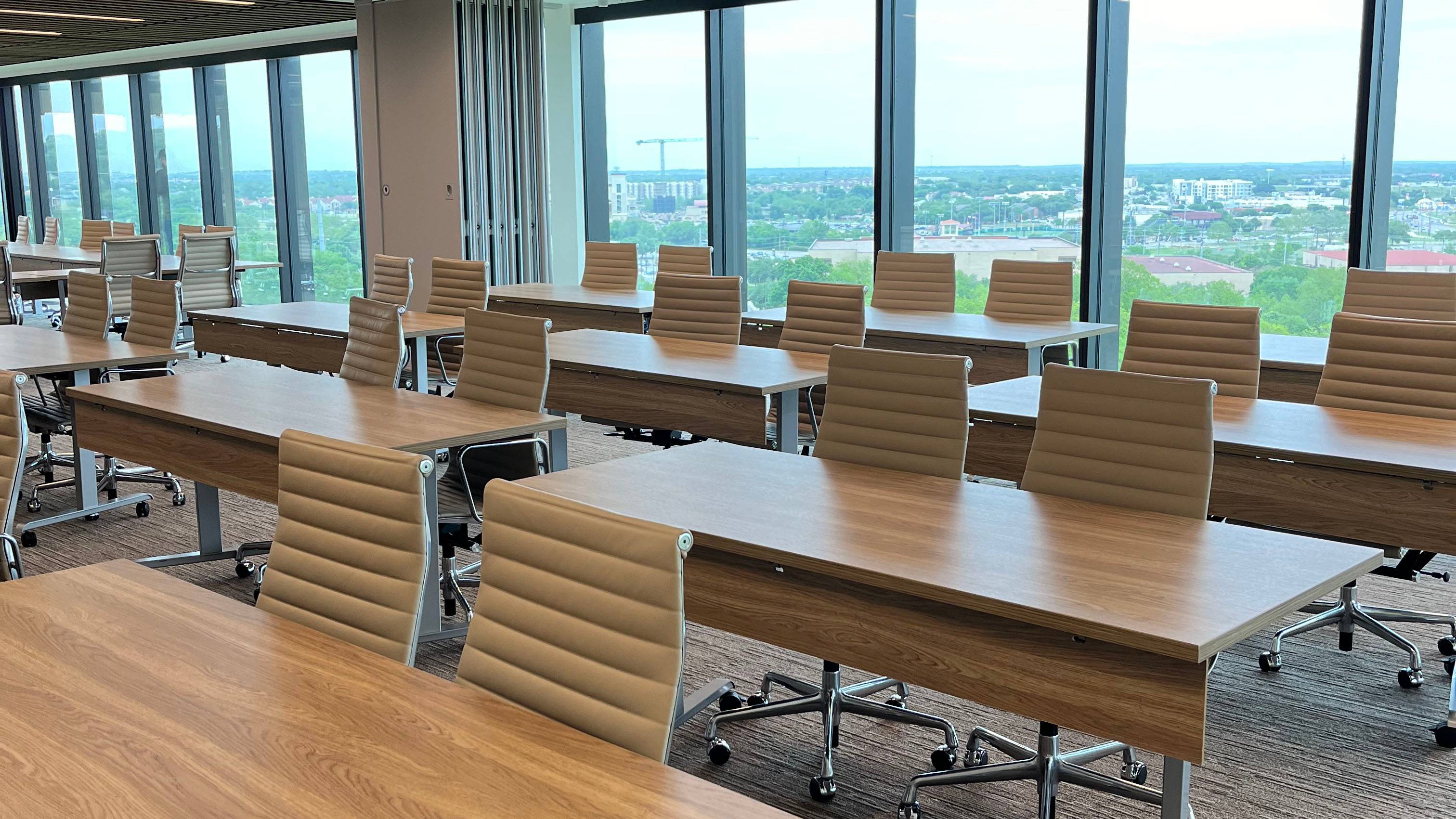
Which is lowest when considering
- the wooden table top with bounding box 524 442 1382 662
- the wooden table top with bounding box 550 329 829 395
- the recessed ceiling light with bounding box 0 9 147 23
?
the wooden table top with bounding box 524 442 1382 662

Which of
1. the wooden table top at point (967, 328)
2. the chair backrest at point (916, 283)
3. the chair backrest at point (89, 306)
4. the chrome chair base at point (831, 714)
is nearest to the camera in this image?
the chrome chair base at point (831, 714)

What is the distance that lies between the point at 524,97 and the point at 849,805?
8355mm

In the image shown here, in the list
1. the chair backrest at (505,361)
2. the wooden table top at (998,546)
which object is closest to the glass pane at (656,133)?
the chair backrest at (505,361)

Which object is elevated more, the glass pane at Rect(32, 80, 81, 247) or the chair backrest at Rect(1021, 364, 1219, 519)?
the glass pane at Rect(32, 80, 81, 247)

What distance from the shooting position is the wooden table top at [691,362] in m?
5.00

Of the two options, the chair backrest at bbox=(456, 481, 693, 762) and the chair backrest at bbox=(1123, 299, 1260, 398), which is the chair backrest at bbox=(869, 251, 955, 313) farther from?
the chair backrest at bbox=(456, 481, 693, 762)

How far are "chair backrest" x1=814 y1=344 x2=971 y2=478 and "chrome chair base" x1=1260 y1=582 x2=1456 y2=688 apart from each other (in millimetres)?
1446

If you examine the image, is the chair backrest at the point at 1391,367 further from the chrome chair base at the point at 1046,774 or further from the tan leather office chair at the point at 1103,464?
the chrome chair base at the point at 1046,774

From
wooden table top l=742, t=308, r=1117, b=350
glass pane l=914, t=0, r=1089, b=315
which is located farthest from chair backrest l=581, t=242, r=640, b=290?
glass pane l=914, t=0, r=1089, b=315

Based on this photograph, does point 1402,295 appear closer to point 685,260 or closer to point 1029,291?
point 1029,291

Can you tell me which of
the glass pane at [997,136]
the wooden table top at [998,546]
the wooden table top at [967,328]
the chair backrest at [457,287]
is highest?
the glass pane at [997,136]

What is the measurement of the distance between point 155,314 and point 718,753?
4175mm

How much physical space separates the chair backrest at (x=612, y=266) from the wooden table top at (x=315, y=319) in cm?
151

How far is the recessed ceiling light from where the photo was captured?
9.70 m
